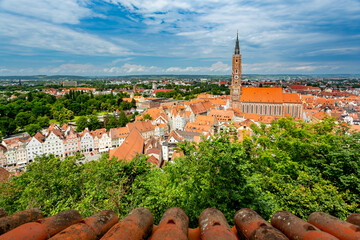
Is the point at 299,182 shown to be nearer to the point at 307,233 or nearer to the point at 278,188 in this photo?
the point at 278,188

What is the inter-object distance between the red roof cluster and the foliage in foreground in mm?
2909

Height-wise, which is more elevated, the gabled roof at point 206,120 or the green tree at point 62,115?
the gabled roof at point 206,120

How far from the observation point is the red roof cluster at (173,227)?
3.56m

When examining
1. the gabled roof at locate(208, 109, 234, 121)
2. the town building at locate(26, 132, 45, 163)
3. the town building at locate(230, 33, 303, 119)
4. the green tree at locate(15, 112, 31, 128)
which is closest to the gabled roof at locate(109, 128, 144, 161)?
the town building at locate(26, 132, 45, 163)

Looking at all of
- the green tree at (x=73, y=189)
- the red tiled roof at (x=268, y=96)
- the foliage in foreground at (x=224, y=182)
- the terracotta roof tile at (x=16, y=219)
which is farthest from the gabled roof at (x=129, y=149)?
the red tiled roof at (x=268, y=96)

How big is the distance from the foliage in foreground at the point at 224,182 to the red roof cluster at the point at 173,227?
9.55 ft

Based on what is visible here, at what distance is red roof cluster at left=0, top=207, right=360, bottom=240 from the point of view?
3.56 m

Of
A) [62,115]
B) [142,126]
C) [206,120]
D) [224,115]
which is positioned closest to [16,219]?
[142,126]

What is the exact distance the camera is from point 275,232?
12.1ft

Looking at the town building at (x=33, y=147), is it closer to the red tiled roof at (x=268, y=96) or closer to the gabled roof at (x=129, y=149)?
the gabled roof at (x=129, y=149)

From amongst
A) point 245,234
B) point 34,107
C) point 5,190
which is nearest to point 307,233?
point 245,234

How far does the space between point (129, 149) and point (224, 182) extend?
93.8ft

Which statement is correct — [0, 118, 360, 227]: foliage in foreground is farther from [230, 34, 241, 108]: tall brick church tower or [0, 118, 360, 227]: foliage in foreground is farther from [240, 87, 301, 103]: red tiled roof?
[230, 34, 241, 108]: tall brick church tower

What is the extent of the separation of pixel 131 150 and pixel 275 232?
104 feet
